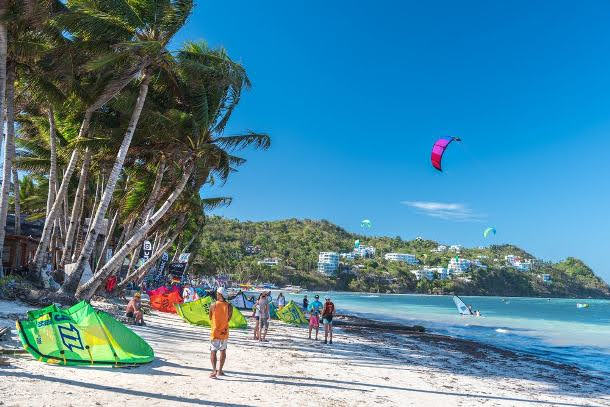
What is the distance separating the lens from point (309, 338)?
16781mm

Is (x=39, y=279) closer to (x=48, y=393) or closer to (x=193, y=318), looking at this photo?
(x=193, y=318)

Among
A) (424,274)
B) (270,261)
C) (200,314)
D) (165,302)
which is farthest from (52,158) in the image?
(424,274)

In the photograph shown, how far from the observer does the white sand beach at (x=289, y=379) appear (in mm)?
6430

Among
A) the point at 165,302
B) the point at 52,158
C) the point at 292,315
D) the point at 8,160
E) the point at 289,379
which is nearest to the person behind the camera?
the point at 289,379

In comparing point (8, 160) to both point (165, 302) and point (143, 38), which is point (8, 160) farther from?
point (165, 302)

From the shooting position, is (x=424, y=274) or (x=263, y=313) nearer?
(x=263, y=313)

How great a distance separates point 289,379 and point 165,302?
13890 millimetres

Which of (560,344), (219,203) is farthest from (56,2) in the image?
(560,344)

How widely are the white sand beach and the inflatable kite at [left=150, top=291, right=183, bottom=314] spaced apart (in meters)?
3.84

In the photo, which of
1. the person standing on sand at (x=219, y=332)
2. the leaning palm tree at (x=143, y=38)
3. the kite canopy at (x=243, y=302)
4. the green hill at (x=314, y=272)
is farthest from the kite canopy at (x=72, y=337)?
the green hill at (x=314, y=272)

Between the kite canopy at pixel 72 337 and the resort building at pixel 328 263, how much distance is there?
155 meters

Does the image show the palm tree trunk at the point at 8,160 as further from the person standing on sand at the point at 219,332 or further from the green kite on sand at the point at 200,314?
the person standing on sand at the point at 219,332

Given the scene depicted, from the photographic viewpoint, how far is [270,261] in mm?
152000

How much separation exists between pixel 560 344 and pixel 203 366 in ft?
80.2
